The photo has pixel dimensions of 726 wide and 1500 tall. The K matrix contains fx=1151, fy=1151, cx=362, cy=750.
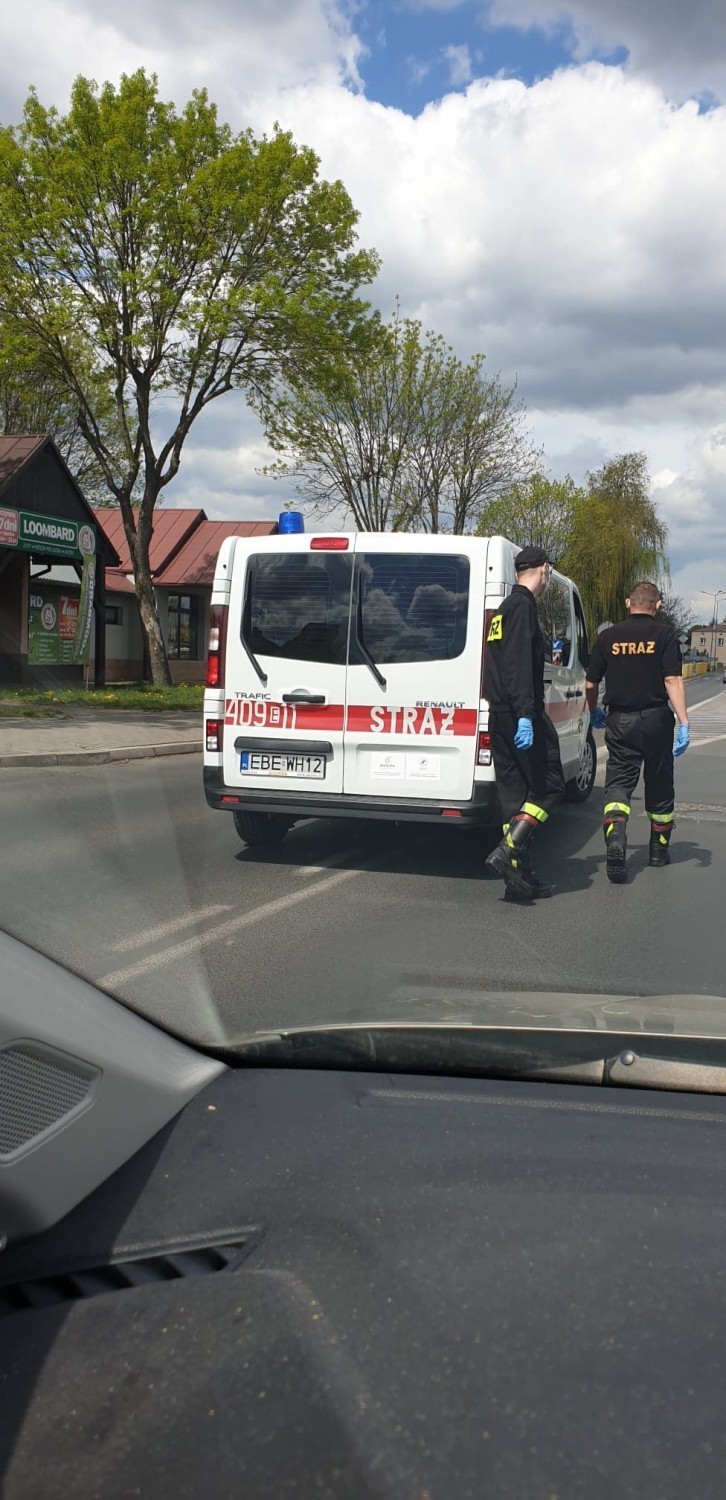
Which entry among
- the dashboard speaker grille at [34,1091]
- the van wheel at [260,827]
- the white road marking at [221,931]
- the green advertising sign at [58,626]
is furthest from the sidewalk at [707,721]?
the dashboard speaker grille at [34,1091]

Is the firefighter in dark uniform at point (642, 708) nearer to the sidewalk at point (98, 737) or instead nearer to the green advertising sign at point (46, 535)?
the sidewalk at point (98, 737)

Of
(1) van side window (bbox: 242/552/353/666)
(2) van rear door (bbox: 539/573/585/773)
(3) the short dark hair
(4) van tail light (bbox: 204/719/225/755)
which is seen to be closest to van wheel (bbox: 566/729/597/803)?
(2) van rear door (bbox: 539/573/585/773)

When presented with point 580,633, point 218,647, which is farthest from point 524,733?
point 580,633

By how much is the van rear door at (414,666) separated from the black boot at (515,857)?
0.52 meters

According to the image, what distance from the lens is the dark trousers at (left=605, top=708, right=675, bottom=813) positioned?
7.70 meters

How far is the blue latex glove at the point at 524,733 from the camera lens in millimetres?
6797

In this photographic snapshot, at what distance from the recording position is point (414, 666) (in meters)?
7.41

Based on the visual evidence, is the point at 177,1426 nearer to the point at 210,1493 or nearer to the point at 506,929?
the point at 210,1493

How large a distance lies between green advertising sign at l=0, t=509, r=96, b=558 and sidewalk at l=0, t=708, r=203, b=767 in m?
6.09

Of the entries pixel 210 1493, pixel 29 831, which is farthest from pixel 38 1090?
pixel 29 831

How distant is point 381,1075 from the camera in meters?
2.58

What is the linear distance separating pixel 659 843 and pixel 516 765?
1.57 metres

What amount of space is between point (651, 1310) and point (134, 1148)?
0.96 meters

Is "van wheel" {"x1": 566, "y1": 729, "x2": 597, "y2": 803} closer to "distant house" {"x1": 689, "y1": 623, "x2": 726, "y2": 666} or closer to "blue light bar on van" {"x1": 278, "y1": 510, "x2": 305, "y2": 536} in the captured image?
"blue light bar on van" {"x1": 278, "y1": 510, "x2": 305, "y2": 536}
